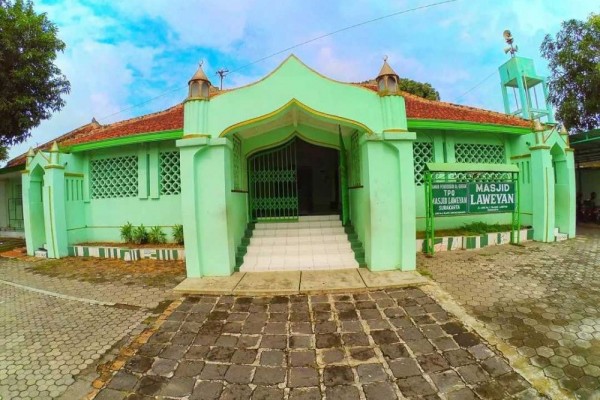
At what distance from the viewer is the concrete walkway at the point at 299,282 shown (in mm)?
4320

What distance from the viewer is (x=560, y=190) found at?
7512 millimetres

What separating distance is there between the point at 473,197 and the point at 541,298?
2625mm

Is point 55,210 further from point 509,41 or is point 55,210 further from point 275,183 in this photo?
point 509,41

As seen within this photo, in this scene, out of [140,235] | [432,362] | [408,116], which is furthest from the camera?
[140,235]

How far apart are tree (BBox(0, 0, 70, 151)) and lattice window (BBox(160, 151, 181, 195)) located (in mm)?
5096

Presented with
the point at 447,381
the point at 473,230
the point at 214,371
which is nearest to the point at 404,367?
the point at 447,381

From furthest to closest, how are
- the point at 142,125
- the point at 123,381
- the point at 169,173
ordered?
the point at 142,125 < the point at 169,173 < the point at 123,381

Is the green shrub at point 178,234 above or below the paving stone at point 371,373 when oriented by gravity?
above

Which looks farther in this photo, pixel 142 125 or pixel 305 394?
pixel 142 125

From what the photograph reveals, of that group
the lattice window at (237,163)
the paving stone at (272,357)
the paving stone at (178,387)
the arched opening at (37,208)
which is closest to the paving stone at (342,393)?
the paving stone at (272,357)

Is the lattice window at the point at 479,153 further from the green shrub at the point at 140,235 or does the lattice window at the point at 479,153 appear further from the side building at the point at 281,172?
the green shrub at the point at 140,235

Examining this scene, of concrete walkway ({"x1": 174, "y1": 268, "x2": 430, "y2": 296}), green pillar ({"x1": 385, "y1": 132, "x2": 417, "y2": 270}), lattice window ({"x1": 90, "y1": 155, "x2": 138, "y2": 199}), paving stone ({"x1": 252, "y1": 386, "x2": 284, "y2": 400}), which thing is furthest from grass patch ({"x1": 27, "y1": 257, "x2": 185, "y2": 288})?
green pillar ({"x1": 385, "y1": 132, "x2": 417, "y2": 270})

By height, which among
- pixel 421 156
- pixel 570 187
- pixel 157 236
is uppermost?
pixel 421 156

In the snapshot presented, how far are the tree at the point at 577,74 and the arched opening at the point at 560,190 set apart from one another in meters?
4.17
